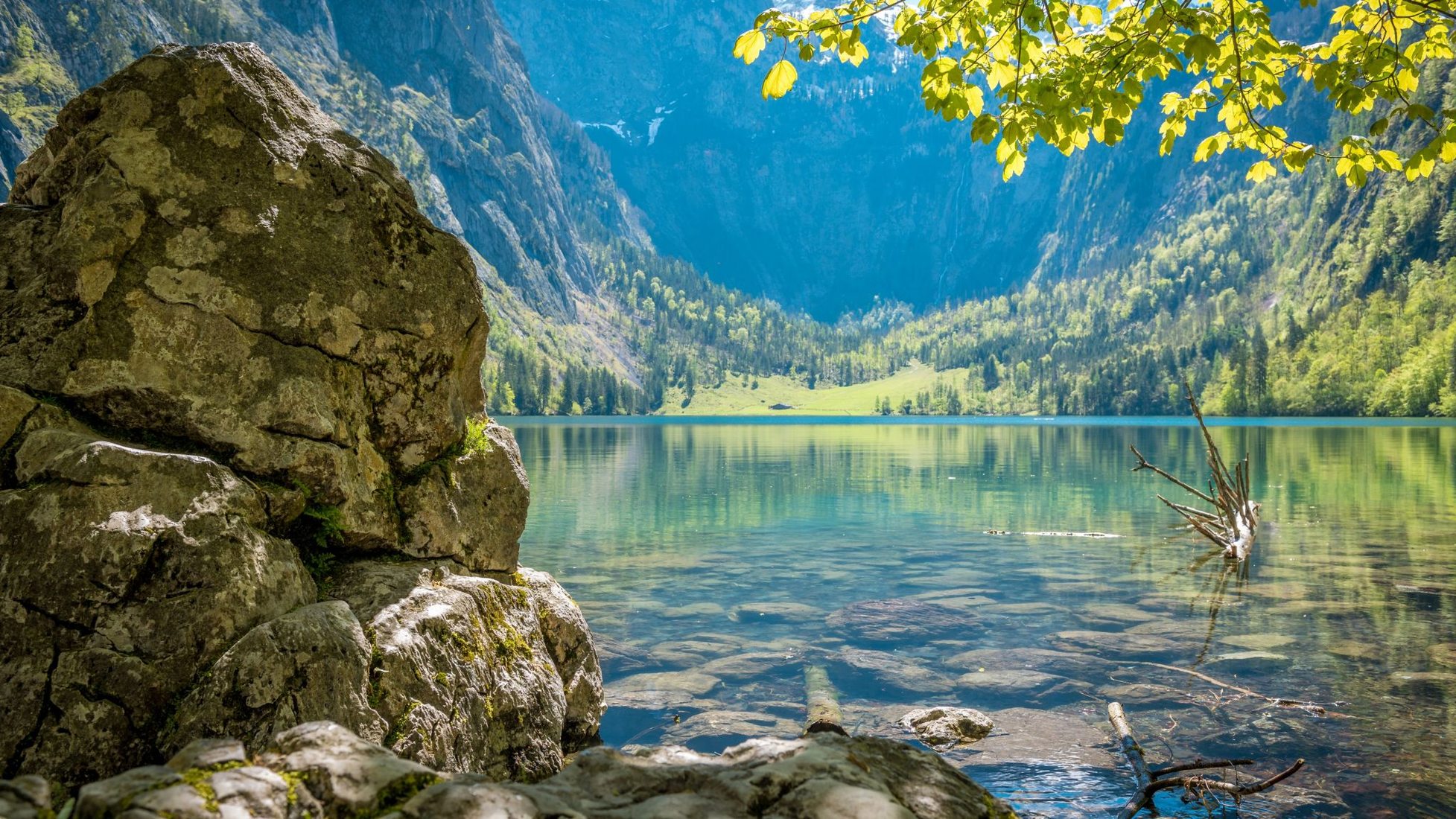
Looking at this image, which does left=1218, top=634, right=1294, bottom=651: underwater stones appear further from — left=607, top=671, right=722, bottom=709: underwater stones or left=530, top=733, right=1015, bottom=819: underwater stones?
left=530, top=733, right=1015, bottom=819: underwater stones

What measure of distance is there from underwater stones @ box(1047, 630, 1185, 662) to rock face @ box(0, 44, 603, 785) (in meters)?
10.8

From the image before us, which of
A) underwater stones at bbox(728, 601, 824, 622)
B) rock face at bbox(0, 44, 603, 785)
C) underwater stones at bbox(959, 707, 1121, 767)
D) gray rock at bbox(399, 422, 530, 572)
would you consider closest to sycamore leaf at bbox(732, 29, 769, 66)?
rock face at bbox(0, 44, 603, 785)

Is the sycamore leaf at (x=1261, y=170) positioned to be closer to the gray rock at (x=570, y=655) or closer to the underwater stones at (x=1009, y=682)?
Answer: the underwater stones at (x=1009, y=682)

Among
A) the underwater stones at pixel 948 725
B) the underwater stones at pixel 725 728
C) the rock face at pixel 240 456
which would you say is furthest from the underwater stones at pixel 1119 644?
the rock face at pixel 240 456

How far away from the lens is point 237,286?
839cm

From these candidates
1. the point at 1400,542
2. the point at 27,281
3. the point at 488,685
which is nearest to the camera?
the point at 27,281

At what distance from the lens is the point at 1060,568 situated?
2542cm

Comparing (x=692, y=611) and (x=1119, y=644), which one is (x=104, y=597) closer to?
(x=692, y=611)

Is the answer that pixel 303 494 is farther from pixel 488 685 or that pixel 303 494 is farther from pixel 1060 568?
pixel 1060 568

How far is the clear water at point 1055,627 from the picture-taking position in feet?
37.4

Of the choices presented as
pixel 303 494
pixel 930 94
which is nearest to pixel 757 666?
pixel 303 494

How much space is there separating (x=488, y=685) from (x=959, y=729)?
23.7 feet

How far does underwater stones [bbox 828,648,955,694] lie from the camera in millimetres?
14875

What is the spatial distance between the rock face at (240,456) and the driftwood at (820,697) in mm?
4205
